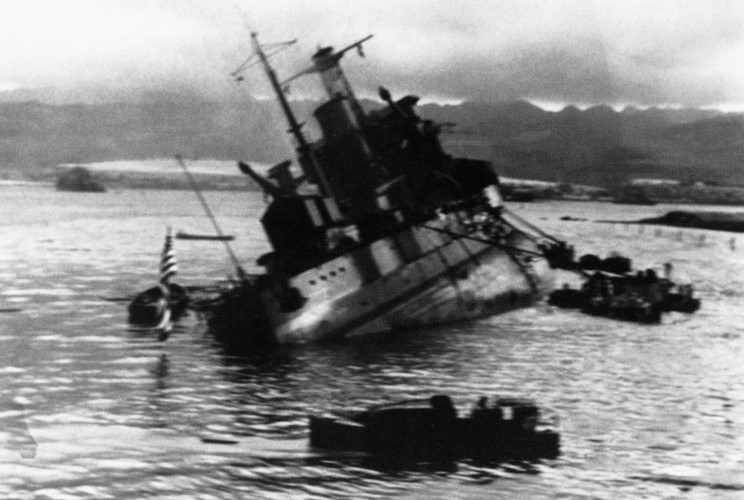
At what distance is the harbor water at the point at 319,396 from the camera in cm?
1378

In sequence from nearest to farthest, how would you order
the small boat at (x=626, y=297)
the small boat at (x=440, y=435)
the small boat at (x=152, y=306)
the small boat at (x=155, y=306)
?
the small boat at (x=440, y=435) < the small boat at (x=155, y=306) < the small boat at (x=152, y=306) < the small boat at (x=626, y=297)

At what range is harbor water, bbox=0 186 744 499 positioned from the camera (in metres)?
13.8

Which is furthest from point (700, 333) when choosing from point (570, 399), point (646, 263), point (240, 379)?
point (646, 263)

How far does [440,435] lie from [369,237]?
12.8 metres

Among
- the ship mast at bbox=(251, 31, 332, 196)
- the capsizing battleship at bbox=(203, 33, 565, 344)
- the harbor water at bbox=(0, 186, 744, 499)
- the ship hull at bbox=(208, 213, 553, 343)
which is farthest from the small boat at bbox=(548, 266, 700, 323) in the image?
the ship mast at bbox=(251, 31, 332, 196)

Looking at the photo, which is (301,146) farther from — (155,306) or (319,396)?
(319,396)

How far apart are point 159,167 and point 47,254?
2498cm

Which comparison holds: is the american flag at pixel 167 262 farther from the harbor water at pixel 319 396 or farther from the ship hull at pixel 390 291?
the ship hull at pixel 390 291

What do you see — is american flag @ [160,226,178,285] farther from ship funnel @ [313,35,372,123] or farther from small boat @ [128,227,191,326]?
ship funnel @ [313,35,372,123]

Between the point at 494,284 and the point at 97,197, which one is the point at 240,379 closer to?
the point at 494,284

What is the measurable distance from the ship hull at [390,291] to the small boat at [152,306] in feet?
8.33

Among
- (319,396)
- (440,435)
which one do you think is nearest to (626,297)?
(319,396)

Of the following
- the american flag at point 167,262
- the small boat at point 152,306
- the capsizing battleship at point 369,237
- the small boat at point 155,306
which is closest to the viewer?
the american flag at point 167,262

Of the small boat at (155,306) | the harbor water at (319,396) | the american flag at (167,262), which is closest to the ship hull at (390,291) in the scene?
the harbor water at (319,396)
